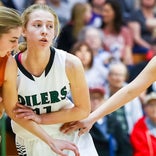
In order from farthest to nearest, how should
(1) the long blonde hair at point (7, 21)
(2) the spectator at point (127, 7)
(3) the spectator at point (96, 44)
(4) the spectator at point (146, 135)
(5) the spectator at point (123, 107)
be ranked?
(2) the spectator at point (127, 7)
(3) the spectator at point (96, 44)
(5) the spectator at point (123, 107)
(4) the spectator at point (146, 135)
(1) the long blonde hair at point (7, 21)

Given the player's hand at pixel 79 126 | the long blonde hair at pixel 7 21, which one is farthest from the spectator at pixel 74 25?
the long blonde hair at pixel 7 21

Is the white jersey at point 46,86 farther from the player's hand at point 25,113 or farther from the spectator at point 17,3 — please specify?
the spectator at point 17,3

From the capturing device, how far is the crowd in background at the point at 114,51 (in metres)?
5.28

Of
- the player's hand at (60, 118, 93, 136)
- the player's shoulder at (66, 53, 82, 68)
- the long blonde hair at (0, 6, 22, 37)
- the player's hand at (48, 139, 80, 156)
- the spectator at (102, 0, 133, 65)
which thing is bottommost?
the player's hand at (48, 139, 80, 156)

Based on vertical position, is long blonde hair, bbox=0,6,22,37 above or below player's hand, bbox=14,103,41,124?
above

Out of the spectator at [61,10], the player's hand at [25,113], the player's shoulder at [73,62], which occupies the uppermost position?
the spectator at [61,10]

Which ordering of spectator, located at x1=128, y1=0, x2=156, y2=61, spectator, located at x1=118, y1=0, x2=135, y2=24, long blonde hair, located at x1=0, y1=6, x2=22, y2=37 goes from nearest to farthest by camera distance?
1. long blonde hair, located at x1=0, y1=6, x2=22, y2=37
2. spectator, located at x1=128, y1=0, x2=156, y2=61
3. spectator, located at x1=118, y1=0, x2=135, y2=24

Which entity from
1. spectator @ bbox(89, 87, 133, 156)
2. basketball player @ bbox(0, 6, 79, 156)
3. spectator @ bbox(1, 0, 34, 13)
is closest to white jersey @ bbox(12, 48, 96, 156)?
basketball player @ bbox(0, 6, 79, 156)

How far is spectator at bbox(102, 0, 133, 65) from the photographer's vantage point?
686 centimetres

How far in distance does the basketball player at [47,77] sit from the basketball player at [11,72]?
0.07m

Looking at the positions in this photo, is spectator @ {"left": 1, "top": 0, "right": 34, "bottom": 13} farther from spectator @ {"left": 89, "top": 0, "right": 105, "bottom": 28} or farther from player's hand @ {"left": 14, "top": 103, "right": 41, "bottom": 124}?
player's hand @ {"left": 14, "top": 103, "right": 41, "bottom": 124}

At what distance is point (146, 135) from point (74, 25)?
2.12 m

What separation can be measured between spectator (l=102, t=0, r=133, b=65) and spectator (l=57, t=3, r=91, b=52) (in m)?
0.23

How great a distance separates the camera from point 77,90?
11.6 ft
